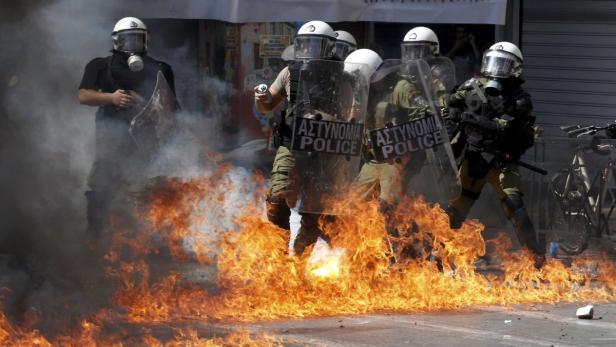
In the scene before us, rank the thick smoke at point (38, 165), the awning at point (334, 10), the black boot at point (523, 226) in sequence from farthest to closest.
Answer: the awning at point (334, 10), the black boot at point (523, 226), the thick smoke at point (38, 165)

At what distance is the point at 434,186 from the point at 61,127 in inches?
98.3

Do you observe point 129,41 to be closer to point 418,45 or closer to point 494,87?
point 418,45

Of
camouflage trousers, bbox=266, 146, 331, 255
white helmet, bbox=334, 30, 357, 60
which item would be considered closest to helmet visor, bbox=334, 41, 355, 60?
white helmet, bbox=334, 30, 357, 60

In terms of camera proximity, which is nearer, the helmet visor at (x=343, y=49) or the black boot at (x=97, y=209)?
the black boot at (x=97, y=209)

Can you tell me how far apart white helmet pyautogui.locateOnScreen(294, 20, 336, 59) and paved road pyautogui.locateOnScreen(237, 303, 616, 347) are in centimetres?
176

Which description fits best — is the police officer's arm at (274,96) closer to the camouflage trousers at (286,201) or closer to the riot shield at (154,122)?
the camouflage trousers at (286,201)

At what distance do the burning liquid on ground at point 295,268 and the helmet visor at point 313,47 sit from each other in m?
0.95

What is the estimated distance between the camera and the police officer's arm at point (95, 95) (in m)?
8.52

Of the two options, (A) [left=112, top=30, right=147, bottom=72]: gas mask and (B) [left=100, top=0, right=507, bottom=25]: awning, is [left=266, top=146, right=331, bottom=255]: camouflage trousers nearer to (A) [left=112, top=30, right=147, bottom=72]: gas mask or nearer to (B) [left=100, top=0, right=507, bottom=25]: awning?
(A) [left=112, top=30, right=147, bottom=72]: gas mask

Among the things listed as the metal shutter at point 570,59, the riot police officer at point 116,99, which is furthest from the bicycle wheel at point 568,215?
the metal shutter at point 570,59

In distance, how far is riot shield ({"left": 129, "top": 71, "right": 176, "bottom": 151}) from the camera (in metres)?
8.24

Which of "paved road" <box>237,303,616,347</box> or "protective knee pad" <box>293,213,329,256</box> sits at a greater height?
"protective knee pad" <box>293,213,329,256</box>

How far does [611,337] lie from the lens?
257 inches

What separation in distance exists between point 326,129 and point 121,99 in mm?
1750
